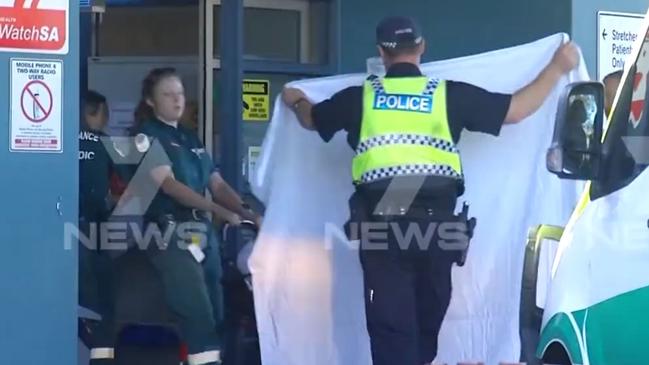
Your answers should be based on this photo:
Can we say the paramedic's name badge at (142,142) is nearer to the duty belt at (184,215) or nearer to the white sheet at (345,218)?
the duty belt at (184,215)

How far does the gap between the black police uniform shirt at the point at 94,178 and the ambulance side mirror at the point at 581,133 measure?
4219mm

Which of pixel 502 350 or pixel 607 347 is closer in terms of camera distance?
pixel 607 347

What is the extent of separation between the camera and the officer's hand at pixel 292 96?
27.1 feet

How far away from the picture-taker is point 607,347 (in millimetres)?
5129

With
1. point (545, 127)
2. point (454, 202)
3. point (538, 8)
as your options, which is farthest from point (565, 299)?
point (538, 8)

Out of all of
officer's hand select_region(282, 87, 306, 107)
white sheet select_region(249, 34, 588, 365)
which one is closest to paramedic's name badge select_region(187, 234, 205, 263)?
white sheet select_region(249, 34, 588, 365)

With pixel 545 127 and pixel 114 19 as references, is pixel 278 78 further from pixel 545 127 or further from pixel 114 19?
pixel 545 127

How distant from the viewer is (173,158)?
8727 millimetres

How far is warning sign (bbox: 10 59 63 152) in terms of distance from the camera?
7594mm

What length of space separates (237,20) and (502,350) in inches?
104

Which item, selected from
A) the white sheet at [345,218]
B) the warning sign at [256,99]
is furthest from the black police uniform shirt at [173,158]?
the warning sign at [256,99]

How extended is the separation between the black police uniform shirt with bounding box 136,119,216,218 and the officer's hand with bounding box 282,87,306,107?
30.6 inches
